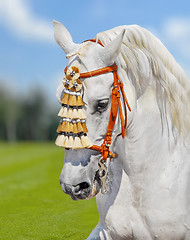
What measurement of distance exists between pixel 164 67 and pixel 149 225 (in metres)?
1.35

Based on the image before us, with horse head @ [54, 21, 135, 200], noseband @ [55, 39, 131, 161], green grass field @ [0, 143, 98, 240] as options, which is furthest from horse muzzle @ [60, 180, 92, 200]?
green grass field @ [0, 143, 98, 240]

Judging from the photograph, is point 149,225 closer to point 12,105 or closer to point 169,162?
point 169,162

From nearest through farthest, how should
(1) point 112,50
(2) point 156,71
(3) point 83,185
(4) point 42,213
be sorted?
1. (1) point 112,50
2. (3) point 83,185
3. (2) point 156,71
4. (4) point 42,213

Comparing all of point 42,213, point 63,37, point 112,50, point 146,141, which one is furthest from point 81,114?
point 42,213

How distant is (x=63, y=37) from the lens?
2715 mm

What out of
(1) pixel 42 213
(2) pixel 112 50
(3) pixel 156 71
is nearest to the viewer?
(2) pixel 112 50

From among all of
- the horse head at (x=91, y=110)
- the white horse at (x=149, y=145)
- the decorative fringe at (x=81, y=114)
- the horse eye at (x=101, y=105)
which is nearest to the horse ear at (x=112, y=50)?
the horse head at (x=91, y=110)

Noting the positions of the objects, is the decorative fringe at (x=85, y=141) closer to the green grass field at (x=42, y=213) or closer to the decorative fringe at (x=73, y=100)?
the decorative fringe at (x=73, y=100)

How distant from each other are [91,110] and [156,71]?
715 millimetres

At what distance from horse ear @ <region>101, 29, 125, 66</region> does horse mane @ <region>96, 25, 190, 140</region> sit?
0.10m

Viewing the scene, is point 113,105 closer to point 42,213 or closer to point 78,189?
point 78,189

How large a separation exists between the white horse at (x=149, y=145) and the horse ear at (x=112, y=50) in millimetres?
122

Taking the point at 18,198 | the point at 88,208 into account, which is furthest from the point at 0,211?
the point at 88,208

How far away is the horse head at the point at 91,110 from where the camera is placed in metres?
2.29
